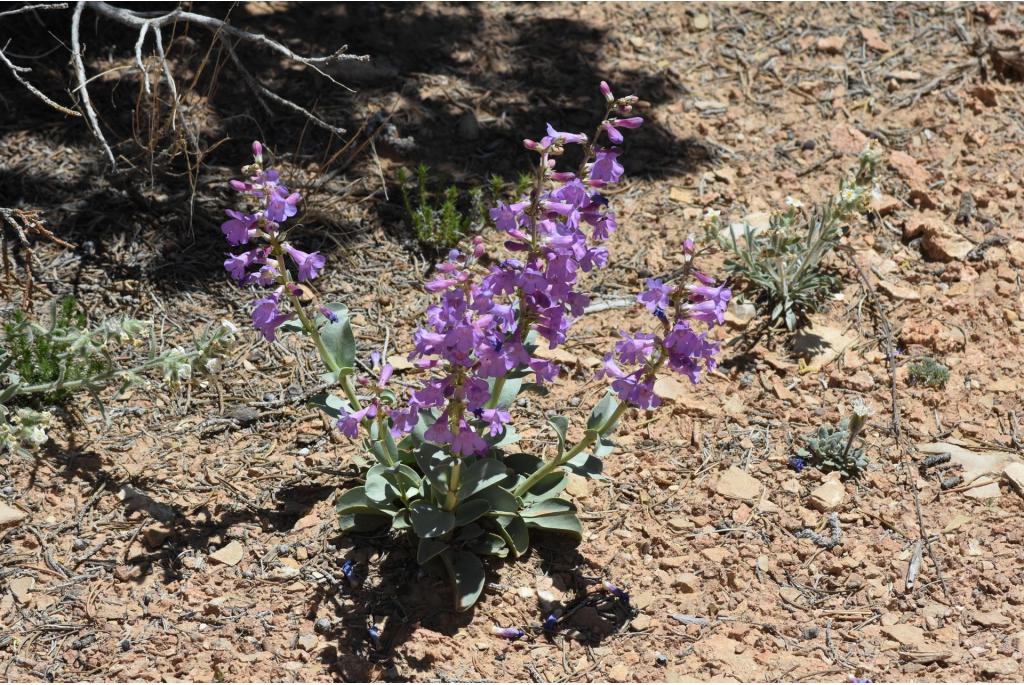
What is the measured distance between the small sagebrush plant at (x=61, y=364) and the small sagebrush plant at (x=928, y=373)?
2869mm

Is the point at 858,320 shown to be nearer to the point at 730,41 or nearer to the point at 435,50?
the point at 730,41

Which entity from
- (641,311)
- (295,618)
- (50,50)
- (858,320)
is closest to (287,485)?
(295,618)

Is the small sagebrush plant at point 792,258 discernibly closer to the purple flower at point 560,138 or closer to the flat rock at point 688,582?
the flat rock at point 688,582

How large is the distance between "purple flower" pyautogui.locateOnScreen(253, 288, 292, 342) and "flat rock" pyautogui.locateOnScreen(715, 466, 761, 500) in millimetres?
1838

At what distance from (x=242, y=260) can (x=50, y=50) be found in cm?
318

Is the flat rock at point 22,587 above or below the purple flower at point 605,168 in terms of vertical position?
below

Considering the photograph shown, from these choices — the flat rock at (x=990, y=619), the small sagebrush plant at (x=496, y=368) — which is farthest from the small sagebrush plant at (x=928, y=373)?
the small sagebrush plant at (x=496, y=368)

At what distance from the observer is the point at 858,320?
4.65 meters

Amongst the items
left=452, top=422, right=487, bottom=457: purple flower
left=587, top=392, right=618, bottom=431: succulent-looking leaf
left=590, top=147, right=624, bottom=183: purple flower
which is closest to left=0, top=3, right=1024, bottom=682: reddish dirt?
left=587, top=392, right=618, bottom=431: succulent-looking leaf

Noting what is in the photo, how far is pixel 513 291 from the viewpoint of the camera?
2.92 metres

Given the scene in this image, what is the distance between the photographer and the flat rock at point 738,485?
12.8ft

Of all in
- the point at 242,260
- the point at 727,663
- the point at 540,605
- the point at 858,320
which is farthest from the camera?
the point at 858,320

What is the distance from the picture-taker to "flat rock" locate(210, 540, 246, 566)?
3.60 meters

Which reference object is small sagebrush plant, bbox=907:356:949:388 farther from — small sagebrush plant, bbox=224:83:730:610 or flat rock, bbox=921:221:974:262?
small sagebrush plant, bbox=224:83:730:610
